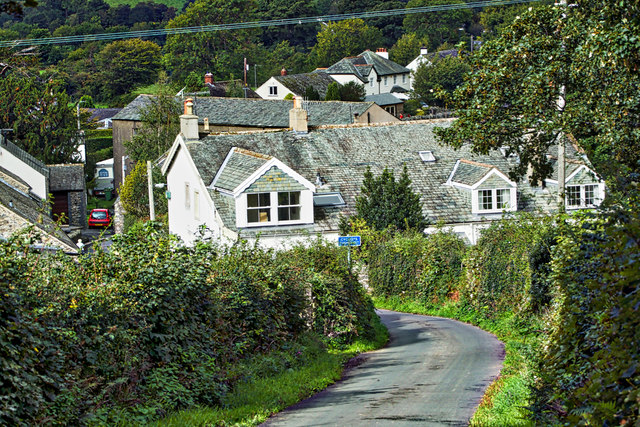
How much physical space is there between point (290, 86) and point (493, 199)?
61126 mm

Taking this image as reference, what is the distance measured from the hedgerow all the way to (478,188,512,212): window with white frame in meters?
22.5

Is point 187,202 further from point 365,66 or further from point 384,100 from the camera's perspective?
point 365,66

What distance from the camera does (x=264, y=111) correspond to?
71.4 metres

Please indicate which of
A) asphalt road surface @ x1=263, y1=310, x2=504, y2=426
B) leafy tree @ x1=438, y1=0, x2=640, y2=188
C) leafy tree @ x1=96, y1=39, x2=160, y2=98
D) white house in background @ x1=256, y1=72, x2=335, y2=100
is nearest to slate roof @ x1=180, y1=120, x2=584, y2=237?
leafy tree @ x1=438, y1=0, x2=640, y2=188

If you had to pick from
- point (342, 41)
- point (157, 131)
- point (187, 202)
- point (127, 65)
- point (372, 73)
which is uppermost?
point (342, 41)

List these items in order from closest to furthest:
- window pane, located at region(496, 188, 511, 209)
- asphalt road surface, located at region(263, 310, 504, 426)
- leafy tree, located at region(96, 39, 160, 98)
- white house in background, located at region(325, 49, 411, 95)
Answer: asphalt road surface, located at region(263, 310, 504, 426) < window pane, located at region(496, 188, 511, 209) < white house in background, located at region(325, 49, 411, 95) < leafy tree, located at region(96, 39, 160, 98)

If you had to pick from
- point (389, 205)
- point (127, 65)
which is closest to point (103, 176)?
point (127, 65)

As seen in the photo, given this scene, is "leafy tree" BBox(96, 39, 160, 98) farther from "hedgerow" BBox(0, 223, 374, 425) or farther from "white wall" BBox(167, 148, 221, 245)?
"hedgerow" BBox(0, 223, 374, 425)

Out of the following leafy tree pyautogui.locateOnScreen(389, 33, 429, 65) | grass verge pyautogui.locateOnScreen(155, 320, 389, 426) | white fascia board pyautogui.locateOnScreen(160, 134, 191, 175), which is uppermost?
leafy tree pyautogui.locateOnScreen(389, 33, 429, 65)

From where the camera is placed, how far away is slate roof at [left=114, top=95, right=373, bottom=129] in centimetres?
6675

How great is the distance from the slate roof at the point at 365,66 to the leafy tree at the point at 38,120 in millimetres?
49863

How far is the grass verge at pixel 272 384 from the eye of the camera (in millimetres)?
12453

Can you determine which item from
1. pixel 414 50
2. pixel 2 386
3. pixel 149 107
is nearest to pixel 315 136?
pixel 149 107

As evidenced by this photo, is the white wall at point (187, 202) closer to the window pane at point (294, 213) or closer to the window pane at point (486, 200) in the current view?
the window pane at point (294, 213)
